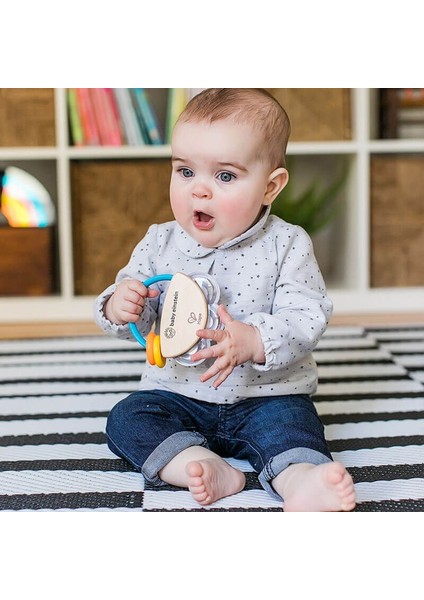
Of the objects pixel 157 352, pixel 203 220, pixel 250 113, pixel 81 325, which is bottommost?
pixel 81 325

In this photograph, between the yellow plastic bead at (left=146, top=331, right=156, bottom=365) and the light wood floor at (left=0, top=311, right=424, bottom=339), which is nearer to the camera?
the yellow plastic bead at (left=146, top=331, right=156, bottom=365)

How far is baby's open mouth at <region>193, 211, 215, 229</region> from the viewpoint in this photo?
91 cm

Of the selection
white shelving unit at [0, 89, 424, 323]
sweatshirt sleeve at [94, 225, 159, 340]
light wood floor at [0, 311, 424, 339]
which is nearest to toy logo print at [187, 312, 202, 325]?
sweatshirt sleeve at [94, 225, 159, 340]

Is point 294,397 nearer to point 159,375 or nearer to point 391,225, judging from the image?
point 159,375

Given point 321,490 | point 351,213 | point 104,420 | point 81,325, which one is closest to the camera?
point 321,490

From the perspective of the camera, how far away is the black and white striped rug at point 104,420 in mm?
819

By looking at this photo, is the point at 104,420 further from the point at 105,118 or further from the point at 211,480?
the point at 105,118

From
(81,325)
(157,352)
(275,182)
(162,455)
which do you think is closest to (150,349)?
(157,352)

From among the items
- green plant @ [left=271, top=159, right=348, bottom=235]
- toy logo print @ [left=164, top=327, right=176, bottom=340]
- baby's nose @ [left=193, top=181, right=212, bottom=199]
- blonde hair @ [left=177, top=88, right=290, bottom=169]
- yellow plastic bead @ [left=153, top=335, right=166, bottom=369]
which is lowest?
yellow plastic bead @ [left=153, top=335, right=166, bottom=369]

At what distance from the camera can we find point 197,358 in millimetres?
809

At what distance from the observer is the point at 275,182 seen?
0.93 metres

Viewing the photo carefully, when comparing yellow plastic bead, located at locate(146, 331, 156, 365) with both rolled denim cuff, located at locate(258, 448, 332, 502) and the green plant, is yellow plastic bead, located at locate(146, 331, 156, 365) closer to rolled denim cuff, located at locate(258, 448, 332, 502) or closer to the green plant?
rolled denim cuff, located at locate(258, 448, 332, 502)

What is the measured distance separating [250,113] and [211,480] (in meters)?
0.39

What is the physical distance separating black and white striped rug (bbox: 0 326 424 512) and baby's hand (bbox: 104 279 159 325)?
0.17 metres
